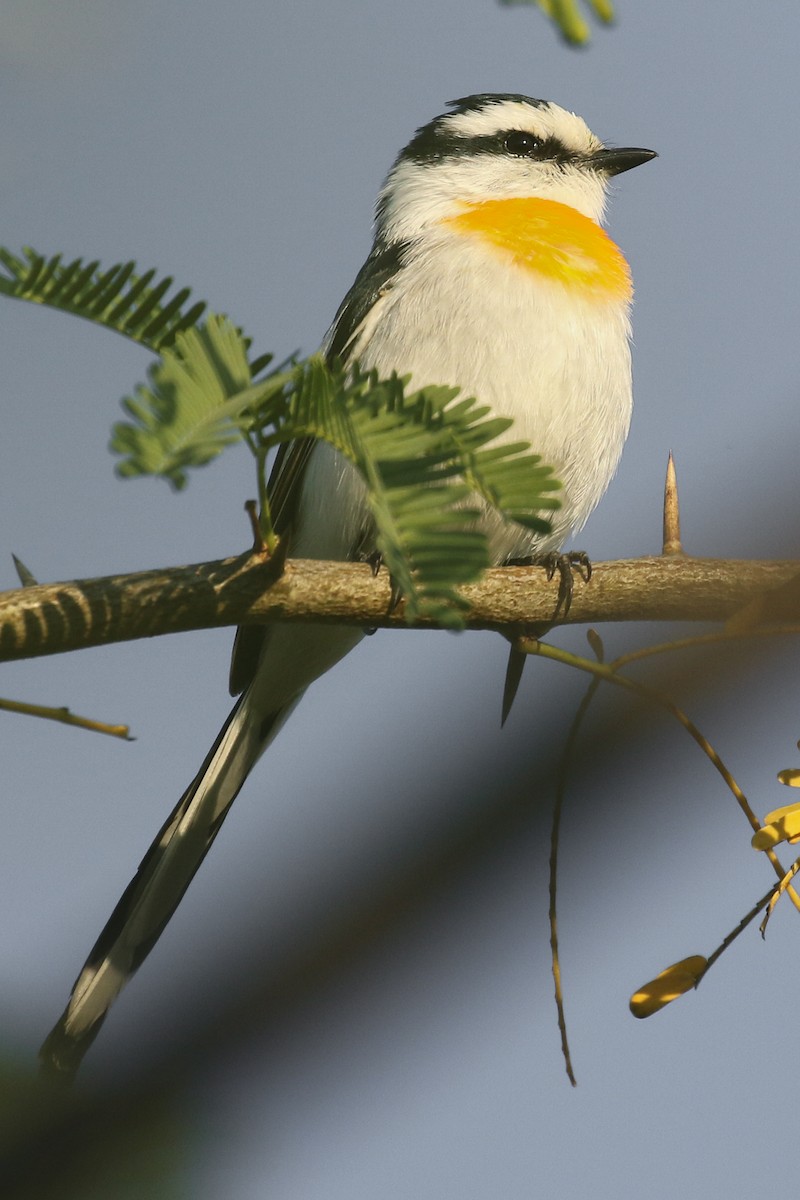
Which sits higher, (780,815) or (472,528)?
(472,528)

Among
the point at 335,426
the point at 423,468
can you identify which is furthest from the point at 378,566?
the point at 423,468

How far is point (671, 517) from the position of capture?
2.73 m

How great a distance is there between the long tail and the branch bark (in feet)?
3.30

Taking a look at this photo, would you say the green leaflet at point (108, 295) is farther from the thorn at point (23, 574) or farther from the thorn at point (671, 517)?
the thorn at point (671, 517)

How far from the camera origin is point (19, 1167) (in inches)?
24.3

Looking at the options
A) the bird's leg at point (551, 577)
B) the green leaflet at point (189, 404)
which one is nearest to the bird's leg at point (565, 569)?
the bird's leg at point (551, 577)

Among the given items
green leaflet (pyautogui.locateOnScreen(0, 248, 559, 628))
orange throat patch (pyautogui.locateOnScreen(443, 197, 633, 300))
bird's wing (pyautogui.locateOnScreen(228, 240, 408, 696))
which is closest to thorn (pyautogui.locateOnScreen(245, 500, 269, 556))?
green leaflet (pyautogui.locateOnScreen(0, 248, 559, 628))

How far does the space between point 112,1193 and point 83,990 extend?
240cm

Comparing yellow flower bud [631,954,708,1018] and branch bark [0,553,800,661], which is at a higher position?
branch bark [0,553,800,661]

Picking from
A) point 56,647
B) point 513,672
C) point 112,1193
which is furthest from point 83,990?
point 112,1193

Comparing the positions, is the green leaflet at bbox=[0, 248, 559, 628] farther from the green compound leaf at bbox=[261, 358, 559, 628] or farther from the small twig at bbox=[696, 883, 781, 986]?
the small twig at bbox=[696, 883, 781, 986]

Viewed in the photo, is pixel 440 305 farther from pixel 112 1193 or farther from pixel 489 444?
pixel 112 1193

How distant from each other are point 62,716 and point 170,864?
2.12 meters

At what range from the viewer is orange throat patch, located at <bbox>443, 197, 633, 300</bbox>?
13.1 ft
